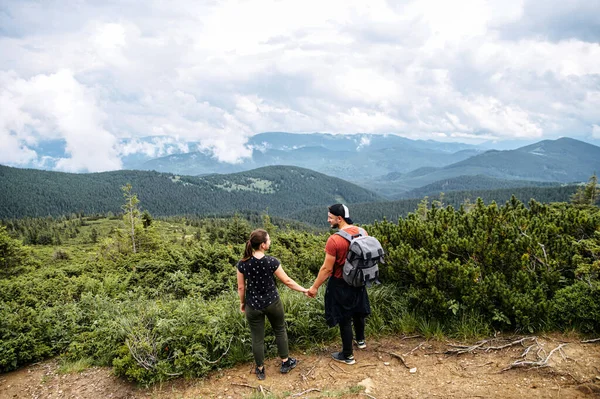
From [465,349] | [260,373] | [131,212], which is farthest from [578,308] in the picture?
[131,212]

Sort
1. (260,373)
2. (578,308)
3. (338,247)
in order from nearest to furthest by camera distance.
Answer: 1. (338,247)
2. (578,308)
3. (260,373)

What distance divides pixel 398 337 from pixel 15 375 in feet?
24.3

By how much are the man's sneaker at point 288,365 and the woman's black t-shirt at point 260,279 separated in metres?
1.09

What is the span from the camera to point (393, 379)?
16.0ft

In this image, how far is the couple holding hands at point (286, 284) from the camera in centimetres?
510

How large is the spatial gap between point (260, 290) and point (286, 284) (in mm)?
412

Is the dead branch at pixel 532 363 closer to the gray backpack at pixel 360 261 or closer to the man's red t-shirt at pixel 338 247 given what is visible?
the gray backpack at pixel 360 261

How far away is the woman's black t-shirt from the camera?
510cm

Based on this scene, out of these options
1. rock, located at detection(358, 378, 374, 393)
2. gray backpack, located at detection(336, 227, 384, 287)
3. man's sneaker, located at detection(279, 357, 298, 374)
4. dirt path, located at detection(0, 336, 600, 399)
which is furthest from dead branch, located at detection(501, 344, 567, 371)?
man's sneaker, located at detection(279, 357, 298, 374)

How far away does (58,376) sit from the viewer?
6.29m

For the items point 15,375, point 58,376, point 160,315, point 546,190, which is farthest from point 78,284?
point 546,190

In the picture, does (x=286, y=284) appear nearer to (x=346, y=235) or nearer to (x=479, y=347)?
(x=346, y=235)

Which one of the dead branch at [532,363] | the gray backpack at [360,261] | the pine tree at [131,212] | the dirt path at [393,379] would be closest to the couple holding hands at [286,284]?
the gray backpack at [360,261]

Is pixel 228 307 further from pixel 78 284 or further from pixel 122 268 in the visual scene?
pixel 122 268
